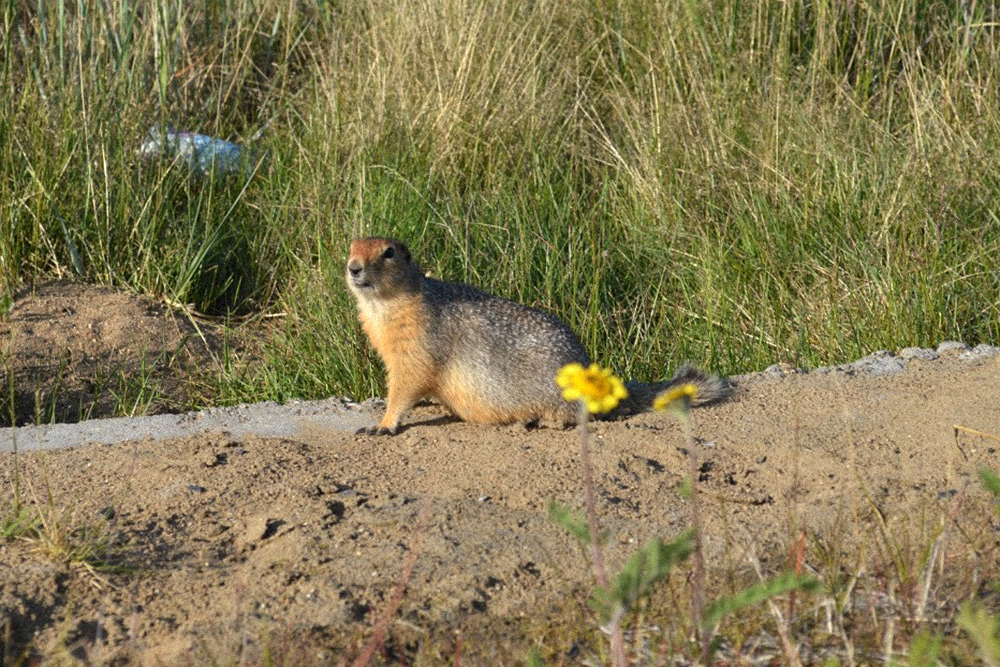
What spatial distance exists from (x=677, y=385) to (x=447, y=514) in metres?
1.35

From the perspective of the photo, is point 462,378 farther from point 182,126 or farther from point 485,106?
point 182,126

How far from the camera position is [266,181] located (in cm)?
700

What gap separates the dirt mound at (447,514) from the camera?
2.94 m

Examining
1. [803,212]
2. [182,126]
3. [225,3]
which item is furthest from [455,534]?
[225,3]

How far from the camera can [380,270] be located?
4434 mm

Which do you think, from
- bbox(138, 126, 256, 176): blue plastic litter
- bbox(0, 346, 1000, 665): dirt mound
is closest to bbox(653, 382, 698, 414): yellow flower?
bbox(0, 346, 1000, 665): dirt mound

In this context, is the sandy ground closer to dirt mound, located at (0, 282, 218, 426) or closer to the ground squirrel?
the ground squirrel

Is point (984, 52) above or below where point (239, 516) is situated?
above

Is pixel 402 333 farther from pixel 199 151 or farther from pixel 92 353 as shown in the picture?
pixel 199 151

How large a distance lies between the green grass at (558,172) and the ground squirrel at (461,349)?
85 centimetres

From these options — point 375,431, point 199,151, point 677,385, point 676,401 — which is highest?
point 676,401

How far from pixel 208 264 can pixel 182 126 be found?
110 cm

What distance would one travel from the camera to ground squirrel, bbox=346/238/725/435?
172 inches

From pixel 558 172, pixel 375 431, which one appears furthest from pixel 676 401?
pixel 558 172
